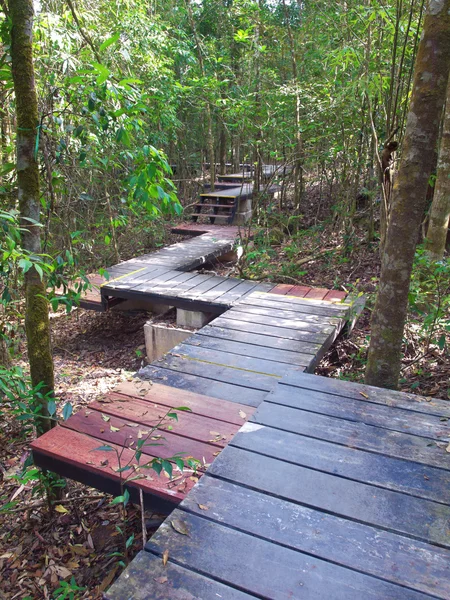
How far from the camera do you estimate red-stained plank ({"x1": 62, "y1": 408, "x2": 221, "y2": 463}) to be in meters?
2.16

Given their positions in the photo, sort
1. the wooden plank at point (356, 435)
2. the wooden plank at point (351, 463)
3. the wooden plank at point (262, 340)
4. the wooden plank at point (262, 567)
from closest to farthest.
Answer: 1. the wooden plank at point (262, 567)
2. the wooden plank at point (351, 463)
3. the wooden plank at point (356, 435)
4. the wooden plank at point (262, 340)

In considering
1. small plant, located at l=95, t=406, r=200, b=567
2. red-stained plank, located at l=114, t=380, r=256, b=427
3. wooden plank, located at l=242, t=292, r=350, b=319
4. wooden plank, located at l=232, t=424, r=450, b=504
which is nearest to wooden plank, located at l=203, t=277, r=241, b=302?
wooden plank, located at l=242, t=292, r=350, b=319

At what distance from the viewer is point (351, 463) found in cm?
176

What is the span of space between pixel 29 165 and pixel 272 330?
7.39 ft

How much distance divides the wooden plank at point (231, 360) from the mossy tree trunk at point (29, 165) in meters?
1.14

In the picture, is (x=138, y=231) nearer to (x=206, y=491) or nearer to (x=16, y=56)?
(x=16, y=56)

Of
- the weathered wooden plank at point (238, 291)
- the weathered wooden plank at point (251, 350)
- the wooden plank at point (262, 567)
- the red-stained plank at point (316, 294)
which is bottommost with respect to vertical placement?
the weathered wooden plank at point (238, 291)

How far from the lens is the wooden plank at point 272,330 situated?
11.8 feet

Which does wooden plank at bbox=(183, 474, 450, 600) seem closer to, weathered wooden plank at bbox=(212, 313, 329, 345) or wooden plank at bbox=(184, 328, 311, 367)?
wooden plank at bbox=(184, 328, 311, 367)

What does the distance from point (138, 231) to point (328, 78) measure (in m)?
4.39

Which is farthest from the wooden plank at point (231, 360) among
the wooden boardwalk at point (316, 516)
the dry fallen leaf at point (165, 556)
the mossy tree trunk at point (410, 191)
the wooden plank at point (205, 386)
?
the dry fallen leaf at point (165, 556)

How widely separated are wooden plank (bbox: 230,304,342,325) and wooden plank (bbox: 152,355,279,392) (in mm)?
1004

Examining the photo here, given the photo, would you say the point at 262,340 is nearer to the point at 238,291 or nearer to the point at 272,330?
the point at 272,330

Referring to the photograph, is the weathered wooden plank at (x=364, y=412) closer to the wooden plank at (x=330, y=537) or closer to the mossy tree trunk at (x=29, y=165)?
the wooden plank at (x=330, y=537)
